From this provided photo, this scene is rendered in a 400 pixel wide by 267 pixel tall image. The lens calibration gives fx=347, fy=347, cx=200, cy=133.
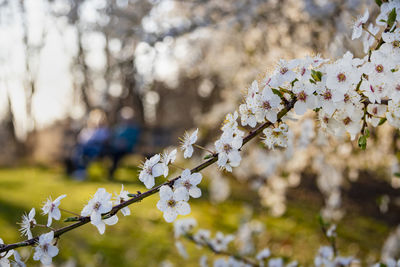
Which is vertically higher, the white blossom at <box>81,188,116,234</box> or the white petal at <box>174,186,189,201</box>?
the white blossom at <box>81,188,116,234</box>

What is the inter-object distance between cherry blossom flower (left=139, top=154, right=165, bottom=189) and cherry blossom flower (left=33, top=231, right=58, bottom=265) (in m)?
0.31

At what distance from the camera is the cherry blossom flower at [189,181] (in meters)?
0.99

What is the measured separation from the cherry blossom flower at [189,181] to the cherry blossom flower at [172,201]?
2cm

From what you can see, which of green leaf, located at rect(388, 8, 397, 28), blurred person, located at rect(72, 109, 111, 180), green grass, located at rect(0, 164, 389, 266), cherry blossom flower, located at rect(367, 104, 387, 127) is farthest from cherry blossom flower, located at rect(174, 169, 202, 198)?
blurred person, located at rect(72, 109, 111, 180)

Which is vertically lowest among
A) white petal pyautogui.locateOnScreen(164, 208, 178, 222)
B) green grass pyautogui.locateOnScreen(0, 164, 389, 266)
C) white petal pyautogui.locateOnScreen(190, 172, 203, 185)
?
white petal pyautogui.locateOnScreen(164, 208, 178, 222)

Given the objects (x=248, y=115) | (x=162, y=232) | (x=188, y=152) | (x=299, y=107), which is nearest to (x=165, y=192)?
(x=188, y=152)

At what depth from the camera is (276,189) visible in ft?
17.0

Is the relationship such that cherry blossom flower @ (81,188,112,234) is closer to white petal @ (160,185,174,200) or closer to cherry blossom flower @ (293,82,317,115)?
white petal @ (160,185,174,200)

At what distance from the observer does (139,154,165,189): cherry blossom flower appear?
1.02 m

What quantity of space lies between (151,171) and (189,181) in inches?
4.8

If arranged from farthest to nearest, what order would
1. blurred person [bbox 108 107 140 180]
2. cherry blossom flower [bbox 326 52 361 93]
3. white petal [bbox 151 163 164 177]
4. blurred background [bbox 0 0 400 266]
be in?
blurred person [bbox 108 107 140 180] < blurred background [bbox 0 0 400 266] < white petal [bbox 151 163 164 177] < cherry blossom flower [bbox 326 52 361 93]

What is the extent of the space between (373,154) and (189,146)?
3747 mm

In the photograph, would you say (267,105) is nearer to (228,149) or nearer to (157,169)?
(228,149)

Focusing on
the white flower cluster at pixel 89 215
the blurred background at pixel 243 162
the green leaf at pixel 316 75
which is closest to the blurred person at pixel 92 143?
the blurred background at pixel 243 162
